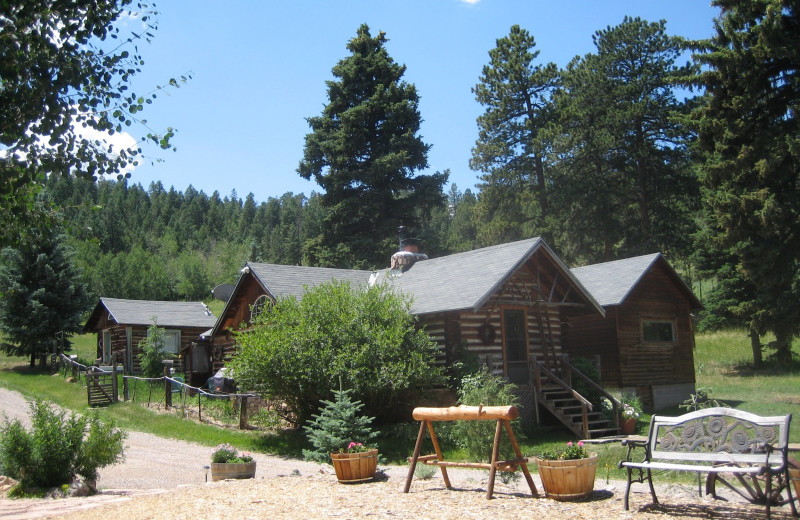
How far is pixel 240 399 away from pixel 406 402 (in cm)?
518

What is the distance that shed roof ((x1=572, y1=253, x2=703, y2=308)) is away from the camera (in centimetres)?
2381

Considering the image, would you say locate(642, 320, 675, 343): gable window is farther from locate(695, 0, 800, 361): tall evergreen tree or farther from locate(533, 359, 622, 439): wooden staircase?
locate(533, 359, 622, 439): wooden staircase

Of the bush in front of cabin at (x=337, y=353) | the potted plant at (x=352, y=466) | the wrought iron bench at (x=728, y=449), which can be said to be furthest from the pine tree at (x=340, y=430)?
the wrought iron bench at (x=728, y=449)

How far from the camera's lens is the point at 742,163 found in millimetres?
22875

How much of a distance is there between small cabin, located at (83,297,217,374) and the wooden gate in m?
7.22

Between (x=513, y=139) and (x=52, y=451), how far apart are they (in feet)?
124

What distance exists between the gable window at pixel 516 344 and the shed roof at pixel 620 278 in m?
4.36

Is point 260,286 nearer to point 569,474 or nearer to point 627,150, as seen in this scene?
point 569,474

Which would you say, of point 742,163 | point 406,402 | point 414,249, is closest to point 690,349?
point 742,163

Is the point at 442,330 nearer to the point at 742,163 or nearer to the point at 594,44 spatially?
the point at 742,163

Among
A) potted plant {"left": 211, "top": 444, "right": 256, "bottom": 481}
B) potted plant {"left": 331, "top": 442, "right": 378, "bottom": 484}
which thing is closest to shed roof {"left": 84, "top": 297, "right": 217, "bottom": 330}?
potted plant {"left": 211, "top": 444, "right": 256, "bottom": 481}

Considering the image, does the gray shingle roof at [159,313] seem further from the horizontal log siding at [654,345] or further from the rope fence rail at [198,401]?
the horizontal log siding at [654,345]

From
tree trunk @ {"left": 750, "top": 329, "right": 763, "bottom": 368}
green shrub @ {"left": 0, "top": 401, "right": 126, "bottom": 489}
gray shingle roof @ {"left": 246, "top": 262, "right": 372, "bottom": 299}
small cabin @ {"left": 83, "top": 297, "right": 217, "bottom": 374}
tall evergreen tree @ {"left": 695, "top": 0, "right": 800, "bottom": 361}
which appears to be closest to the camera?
green shrub @ {"left": 0, "top": 401, "right": 126, "bottom": 489}

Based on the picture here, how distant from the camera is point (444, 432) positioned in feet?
54.6
